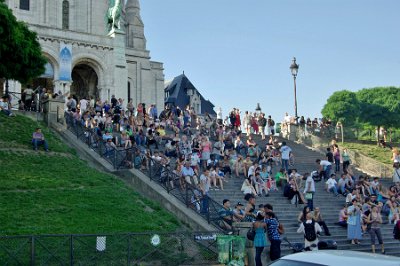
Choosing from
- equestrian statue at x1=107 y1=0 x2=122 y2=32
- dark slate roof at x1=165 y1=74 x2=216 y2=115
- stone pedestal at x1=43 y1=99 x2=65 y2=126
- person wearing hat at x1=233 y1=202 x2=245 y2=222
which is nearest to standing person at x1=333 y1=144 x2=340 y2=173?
person wearing hat at x1=233 y1=202 x2=245 y2=222

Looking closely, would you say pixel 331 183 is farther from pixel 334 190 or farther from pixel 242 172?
pixel 242 172

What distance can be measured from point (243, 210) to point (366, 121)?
5237cm

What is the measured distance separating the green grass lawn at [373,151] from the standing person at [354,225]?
19.1 metres

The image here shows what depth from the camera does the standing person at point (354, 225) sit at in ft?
61.4

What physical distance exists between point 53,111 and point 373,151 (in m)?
23.5

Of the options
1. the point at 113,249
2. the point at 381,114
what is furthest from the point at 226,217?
the point at 381,114

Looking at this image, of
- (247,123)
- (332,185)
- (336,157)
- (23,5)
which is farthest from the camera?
(23,5)

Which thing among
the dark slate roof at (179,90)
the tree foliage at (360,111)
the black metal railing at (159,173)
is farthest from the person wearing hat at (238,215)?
the dark slate roof at (179,90)

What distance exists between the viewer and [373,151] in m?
40.3

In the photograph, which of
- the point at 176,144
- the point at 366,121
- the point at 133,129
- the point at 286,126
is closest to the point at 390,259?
the point at 176,144

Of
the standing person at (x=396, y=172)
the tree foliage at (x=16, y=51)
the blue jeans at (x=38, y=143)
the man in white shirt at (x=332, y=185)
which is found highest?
the tree foliage at (x=16, y=51)

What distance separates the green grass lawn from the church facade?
17763 millimetres

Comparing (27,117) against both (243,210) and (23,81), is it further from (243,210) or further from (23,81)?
(243,210)

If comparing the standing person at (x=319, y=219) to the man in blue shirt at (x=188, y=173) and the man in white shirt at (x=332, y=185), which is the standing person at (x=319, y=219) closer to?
the man in blue shirt at (x=188, y=173)
